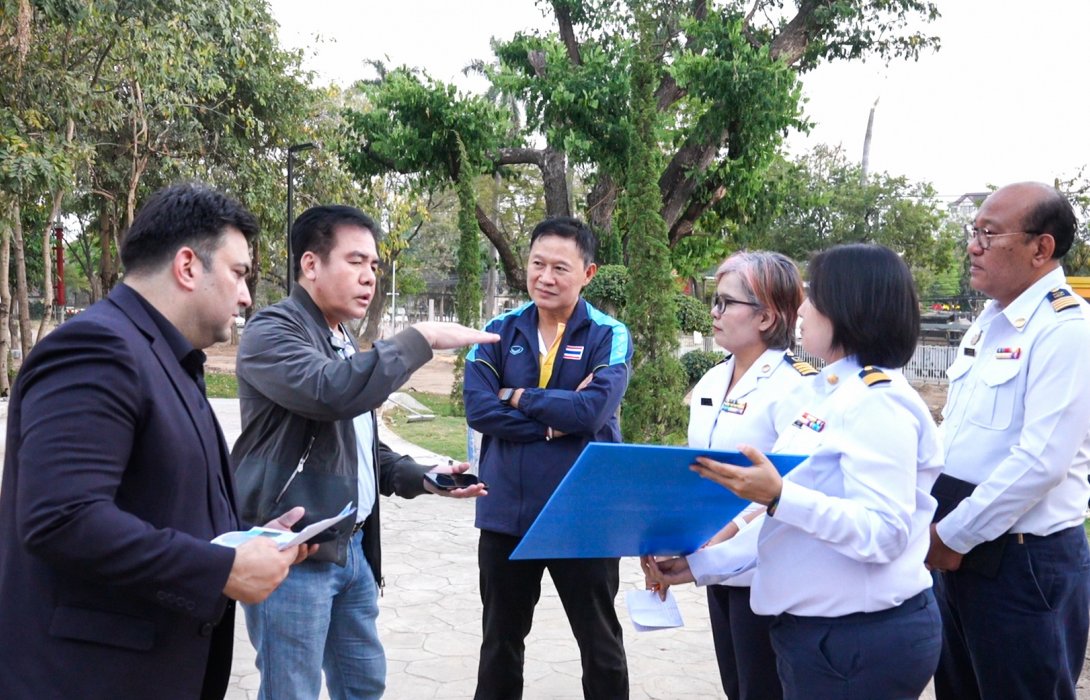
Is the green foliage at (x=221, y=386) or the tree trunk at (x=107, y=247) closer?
the green foliage at (x=221, y=386)

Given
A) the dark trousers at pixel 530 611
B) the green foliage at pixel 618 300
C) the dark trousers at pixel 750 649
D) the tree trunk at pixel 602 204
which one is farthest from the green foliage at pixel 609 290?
the dark trousers at pixel 750 649

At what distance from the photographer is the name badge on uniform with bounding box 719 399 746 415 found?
285 centimetres

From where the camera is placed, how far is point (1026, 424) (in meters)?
2.58

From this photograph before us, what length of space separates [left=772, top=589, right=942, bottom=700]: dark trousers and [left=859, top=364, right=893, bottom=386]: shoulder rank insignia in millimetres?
523

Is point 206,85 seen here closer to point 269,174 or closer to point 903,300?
point 269,174

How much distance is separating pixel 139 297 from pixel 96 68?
12.8 m

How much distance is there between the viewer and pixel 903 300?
221 centimetres

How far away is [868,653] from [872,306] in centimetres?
79

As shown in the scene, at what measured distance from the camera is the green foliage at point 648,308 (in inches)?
436

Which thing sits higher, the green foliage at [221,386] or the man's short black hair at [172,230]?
the man's short black hair at [172,230]

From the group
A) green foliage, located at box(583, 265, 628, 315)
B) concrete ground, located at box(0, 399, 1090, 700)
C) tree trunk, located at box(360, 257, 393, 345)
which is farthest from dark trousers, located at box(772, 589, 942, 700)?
tree trunk, located at box(360, 257, 393, 345)

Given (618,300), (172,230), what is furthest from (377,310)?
(172,230)

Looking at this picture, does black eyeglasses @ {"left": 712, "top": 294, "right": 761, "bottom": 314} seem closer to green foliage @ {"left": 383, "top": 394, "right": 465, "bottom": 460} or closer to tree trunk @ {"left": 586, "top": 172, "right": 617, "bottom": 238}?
green foliage @ {"left": 383, "top": 394, "right": 465, "bottom": 460}

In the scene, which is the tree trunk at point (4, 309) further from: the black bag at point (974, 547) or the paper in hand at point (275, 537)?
the black bag at point (974, 547)
